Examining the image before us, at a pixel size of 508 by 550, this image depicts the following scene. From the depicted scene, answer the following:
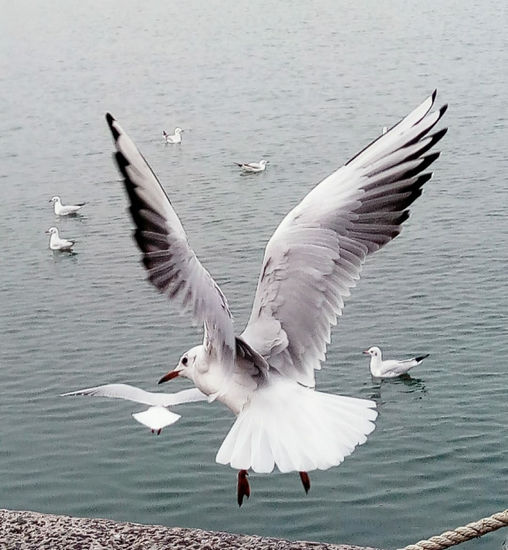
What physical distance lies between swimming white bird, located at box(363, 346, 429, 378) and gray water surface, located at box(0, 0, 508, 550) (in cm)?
21

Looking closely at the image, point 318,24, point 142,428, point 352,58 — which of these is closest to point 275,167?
point 142,428

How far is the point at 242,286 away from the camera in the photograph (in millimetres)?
11594

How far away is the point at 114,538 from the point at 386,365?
21.9ft

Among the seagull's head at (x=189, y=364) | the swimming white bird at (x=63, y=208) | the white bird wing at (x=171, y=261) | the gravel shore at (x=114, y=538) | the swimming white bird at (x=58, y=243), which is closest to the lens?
the white bird wing at (x=171, y=261)

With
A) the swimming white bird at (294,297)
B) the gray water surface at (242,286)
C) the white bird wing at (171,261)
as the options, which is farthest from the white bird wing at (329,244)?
the gray water surface at (242,286)

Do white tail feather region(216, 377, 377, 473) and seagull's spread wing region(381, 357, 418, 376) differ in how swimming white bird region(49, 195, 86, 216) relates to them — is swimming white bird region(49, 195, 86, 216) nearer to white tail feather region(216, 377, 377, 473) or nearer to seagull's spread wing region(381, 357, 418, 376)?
seagull's spread wing region(381, 357, 418, 376)

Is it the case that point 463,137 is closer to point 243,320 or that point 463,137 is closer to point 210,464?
point 243,320

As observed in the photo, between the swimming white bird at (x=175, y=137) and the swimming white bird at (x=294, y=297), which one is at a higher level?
the swimming white bird at (x=175, y=137)

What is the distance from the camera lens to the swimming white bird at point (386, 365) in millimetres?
9633

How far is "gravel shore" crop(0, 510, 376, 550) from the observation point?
121 inches

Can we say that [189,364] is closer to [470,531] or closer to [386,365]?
[470,531]

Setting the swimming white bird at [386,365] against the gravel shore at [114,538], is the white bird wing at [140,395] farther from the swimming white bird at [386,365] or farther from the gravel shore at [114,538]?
the swimming white bird at [386,365]

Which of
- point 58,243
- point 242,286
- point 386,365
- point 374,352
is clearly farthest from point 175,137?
point 386,365

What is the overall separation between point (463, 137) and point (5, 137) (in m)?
7.26
